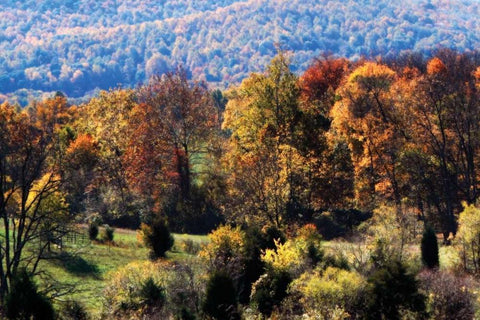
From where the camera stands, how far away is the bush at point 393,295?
20828 mm

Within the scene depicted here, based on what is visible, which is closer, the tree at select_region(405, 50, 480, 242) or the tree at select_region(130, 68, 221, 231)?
the tree at select_region(405, 50, 480, 242)

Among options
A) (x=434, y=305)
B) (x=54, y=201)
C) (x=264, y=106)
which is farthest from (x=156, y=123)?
(x=434, y=305)

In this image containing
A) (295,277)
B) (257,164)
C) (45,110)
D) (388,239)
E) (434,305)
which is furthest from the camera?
(45,110)

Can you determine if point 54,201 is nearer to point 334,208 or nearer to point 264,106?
point 264,106

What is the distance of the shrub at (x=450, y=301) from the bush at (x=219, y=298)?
820cm

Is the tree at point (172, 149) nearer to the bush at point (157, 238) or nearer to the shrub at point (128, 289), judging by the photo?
the bush at point (157, 238)

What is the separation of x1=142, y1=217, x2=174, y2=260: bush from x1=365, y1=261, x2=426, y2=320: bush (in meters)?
16.6

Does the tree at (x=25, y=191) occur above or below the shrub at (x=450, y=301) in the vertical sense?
above

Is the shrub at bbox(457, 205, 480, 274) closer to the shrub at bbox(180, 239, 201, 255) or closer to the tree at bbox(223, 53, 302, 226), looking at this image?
the tree at bbox(223, 53, 302, 226)

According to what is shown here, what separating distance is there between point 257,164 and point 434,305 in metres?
21.0

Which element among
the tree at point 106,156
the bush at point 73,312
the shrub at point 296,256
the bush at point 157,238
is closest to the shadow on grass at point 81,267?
the bush at point 157,238

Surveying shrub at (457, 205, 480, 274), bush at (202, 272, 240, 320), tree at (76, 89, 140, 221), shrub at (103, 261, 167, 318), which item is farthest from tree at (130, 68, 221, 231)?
bush at (202, 272, 240, 320)

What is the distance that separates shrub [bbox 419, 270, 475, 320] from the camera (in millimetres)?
21344

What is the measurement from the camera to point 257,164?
4075 cm
